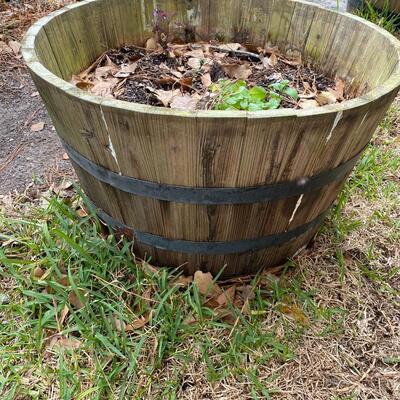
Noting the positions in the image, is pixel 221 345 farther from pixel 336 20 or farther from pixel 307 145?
pixel 336 20

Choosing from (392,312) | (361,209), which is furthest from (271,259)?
(361,209)

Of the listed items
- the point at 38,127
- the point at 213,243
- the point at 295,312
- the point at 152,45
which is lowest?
the point at 38,127

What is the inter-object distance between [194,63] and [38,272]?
1.27 metres

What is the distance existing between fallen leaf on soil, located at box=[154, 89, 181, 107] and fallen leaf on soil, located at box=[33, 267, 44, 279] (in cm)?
91

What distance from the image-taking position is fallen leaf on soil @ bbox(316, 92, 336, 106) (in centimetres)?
174

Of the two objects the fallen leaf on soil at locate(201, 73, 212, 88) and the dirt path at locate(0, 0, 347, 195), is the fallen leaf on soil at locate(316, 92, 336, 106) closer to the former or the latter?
the fallen leaf on soil at locate(201, 73, 212, 88)

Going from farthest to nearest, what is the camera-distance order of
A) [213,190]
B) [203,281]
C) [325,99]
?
[325,99], [203,281], [213,190]

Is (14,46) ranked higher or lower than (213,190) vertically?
lower

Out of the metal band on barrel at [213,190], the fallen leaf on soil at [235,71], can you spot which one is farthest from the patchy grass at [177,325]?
the fallen leaf on soil at [235,71]

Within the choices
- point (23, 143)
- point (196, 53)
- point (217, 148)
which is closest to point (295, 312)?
point (217, 148)

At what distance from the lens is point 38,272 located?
170 cm

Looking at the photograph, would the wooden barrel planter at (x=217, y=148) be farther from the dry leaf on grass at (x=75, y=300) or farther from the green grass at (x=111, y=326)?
the dry leaf on grass at (x=75, y=300)

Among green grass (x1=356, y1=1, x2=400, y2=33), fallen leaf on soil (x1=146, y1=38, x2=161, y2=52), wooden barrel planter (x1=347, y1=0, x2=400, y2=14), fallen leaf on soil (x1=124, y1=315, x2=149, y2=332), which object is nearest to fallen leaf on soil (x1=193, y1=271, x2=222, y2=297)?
fallen leaf on soil (x1=124, y1=315, x2=149, y2=332)

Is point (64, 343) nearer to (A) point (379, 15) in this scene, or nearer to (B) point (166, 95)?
(B) point (166, 95)
